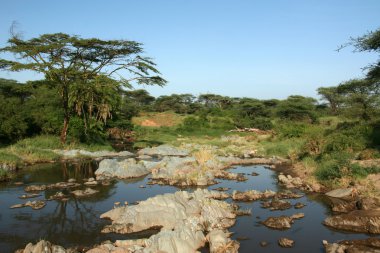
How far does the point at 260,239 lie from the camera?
9195 millimetres

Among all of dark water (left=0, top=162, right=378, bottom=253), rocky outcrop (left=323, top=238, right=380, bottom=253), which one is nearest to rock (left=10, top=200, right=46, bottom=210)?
dark water (left=0, top=162, right=378, bottom=253)

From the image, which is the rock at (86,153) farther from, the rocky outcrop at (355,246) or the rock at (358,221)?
the rocky outcrop at (355,246)

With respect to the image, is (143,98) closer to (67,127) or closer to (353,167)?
(67,127)

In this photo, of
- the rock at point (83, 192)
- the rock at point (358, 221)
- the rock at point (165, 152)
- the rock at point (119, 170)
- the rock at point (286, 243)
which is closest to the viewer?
the rock at point (286, 243)

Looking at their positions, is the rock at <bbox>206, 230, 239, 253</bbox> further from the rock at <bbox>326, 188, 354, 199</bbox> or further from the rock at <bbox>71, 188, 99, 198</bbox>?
the rock at <bbox>71, 188, 99, 198</bbox>

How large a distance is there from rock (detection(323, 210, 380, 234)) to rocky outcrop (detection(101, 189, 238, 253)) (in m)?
2.84

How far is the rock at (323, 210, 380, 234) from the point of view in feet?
31.2

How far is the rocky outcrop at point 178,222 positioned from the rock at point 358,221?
2839mm

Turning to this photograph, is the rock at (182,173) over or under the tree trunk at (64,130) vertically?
under

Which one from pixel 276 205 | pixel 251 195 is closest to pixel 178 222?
pixel 276 205

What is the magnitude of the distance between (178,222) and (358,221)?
4894mm

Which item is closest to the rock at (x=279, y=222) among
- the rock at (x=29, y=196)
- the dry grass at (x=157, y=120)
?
the rock at (x=29, y=196)

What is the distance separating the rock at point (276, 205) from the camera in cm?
1182

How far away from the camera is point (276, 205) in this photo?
12.0 m
